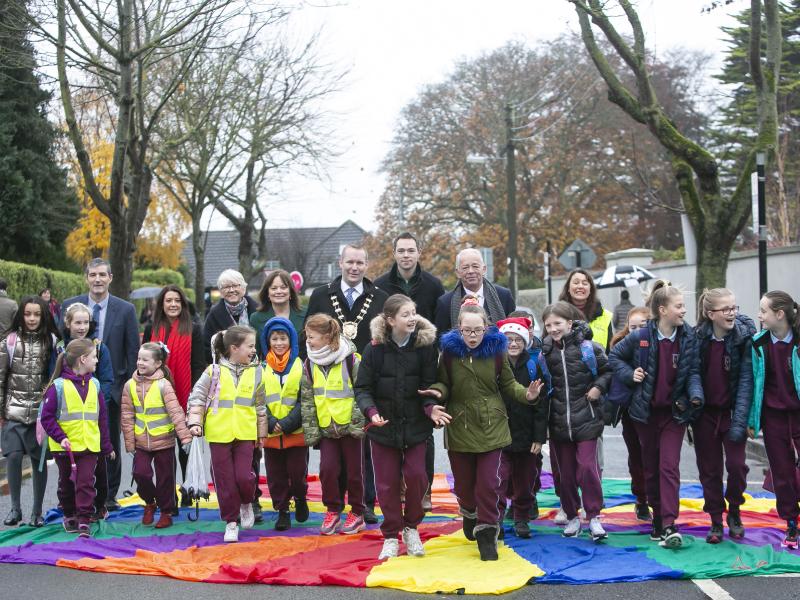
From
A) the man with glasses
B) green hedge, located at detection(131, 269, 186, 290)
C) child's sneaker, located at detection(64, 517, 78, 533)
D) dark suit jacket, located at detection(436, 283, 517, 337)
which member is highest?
green hedge, located at detection(131, 269, 186, 290)

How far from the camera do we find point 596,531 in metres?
7.06

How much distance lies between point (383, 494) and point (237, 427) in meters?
1.35

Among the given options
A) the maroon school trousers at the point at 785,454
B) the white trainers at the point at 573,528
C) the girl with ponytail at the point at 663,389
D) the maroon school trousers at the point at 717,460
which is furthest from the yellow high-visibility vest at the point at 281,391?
the maroon school trousers at the point at 785,454

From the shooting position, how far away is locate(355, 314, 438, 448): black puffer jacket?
22.9ft

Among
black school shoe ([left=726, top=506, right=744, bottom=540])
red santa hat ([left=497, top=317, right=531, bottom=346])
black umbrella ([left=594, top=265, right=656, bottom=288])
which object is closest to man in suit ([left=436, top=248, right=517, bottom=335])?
red santa hat ([left=497, top=317, right=531, bottom=346])

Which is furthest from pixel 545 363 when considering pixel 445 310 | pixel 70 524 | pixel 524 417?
pixel 70 524

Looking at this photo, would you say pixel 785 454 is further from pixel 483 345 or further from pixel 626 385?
pixel 483 345

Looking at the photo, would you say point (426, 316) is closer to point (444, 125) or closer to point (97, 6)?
point (97, 6)

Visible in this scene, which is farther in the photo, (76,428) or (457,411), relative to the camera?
(76,428)

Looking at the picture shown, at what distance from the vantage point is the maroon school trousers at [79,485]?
7.62 meters

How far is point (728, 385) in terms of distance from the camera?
23.2 ft

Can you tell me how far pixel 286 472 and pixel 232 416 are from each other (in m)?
0.78

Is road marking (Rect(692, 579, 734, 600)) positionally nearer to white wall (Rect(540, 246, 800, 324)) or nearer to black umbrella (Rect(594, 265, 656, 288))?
white wall (Rect(540, 246, 800, 324))

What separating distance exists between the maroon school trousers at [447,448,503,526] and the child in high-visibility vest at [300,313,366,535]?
0.91 metres
